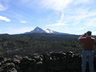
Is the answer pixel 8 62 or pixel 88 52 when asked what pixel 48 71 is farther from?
pixel 88 52

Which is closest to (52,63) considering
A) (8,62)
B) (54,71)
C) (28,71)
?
(54,71)

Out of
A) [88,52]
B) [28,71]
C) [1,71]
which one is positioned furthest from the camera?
[28,71]

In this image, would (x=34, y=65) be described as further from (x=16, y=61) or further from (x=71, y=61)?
(x=71, y=61)

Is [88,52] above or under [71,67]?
above

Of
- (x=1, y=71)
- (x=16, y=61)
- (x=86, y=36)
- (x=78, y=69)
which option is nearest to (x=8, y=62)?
(x=16, y=61)

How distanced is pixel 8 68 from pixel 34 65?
6.60ft

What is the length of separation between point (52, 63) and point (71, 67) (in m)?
1.42

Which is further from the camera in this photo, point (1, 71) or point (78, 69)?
point (78, 69)

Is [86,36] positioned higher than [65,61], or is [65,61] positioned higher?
[86,36]

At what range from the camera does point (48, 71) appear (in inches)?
530

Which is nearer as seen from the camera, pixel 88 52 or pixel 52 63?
pixel 88 52

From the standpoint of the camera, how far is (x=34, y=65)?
13266 mm

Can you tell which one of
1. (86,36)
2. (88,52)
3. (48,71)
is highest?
(86,36)

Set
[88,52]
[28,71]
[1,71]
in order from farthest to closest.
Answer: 1. [28,71]
2. [1,71]
3. [88,52]
